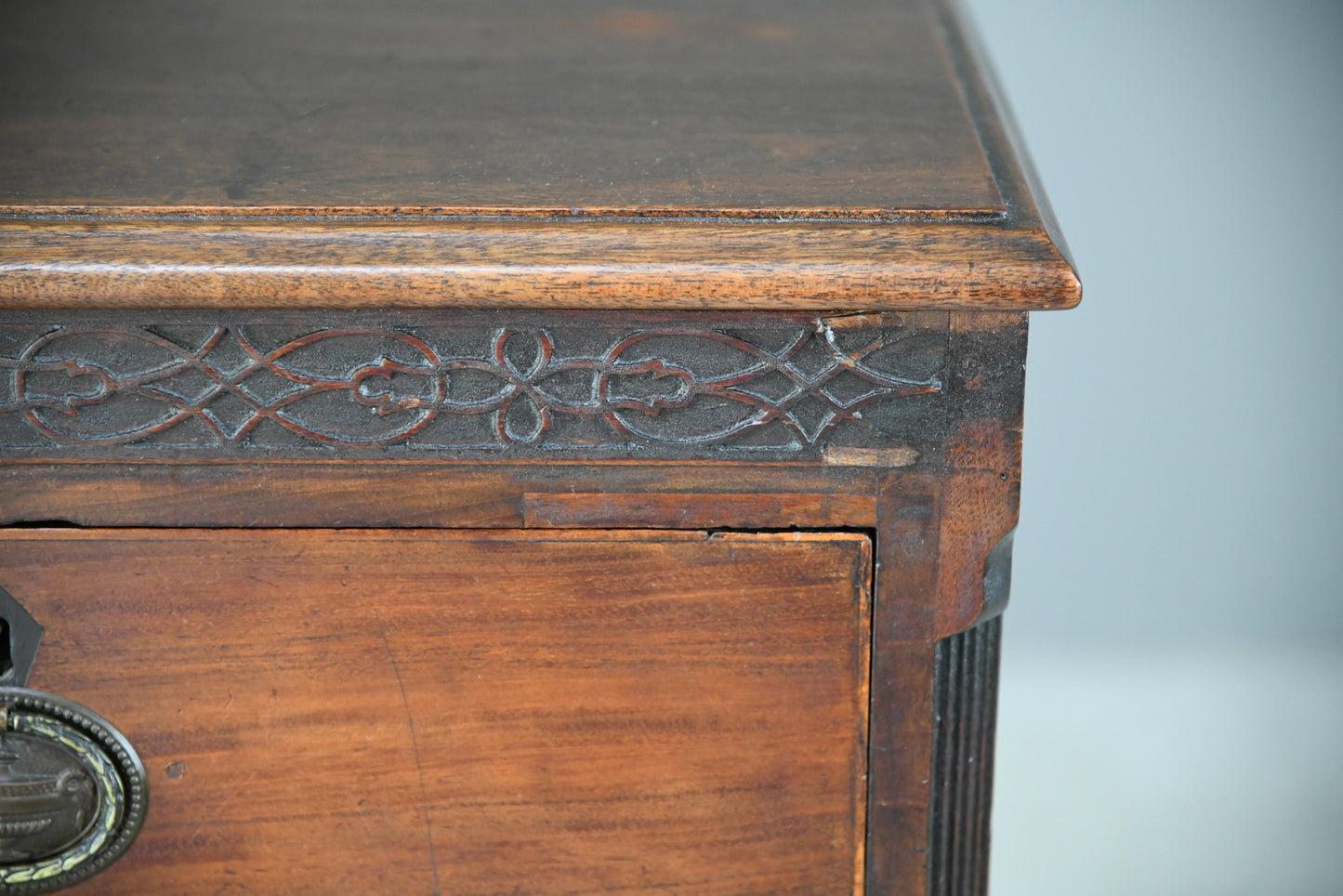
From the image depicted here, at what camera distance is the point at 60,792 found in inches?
28.4

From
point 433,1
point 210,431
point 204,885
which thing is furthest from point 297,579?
point 433,1

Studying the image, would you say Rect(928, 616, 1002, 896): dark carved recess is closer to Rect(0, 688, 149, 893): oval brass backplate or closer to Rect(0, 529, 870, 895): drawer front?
Rect(0, 529, 870, 895): drawer front

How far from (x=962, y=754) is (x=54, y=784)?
496 mm

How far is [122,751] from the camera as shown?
72cm

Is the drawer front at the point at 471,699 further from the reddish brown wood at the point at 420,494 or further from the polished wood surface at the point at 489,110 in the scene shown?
Result: the polished wood surface at the point at 489,110

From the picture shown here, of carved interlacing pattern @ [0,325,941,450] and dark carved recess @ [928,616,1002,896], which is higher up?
carved interlacing pattern @ [0,325,941,450]

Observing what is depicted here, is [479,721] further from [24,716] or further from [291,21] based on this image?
[291,21]

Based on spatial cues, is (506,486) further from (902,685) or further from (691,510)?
(902,685)

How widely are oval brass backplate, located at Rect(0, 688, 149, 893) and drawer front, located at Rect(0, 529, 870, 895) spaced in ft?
0.04

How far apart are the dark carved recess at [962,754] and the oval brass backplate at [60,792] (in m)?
0.44

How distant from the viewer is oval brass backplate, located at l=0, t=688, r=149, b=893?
0.71 m

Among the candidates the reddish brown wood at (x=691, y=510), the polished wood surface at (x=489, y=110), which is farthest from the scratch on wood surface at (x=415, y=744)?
the polished wood surface at (x=489, y=110)

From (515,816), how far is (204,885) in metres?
0.18

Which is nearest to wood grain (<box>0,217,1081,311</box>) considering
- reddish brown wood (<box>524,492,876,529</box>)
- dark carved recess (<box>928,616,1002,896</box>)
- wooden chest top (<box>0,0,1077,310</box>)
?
wooden chest top (<box>0,0,1077,310</box>)
